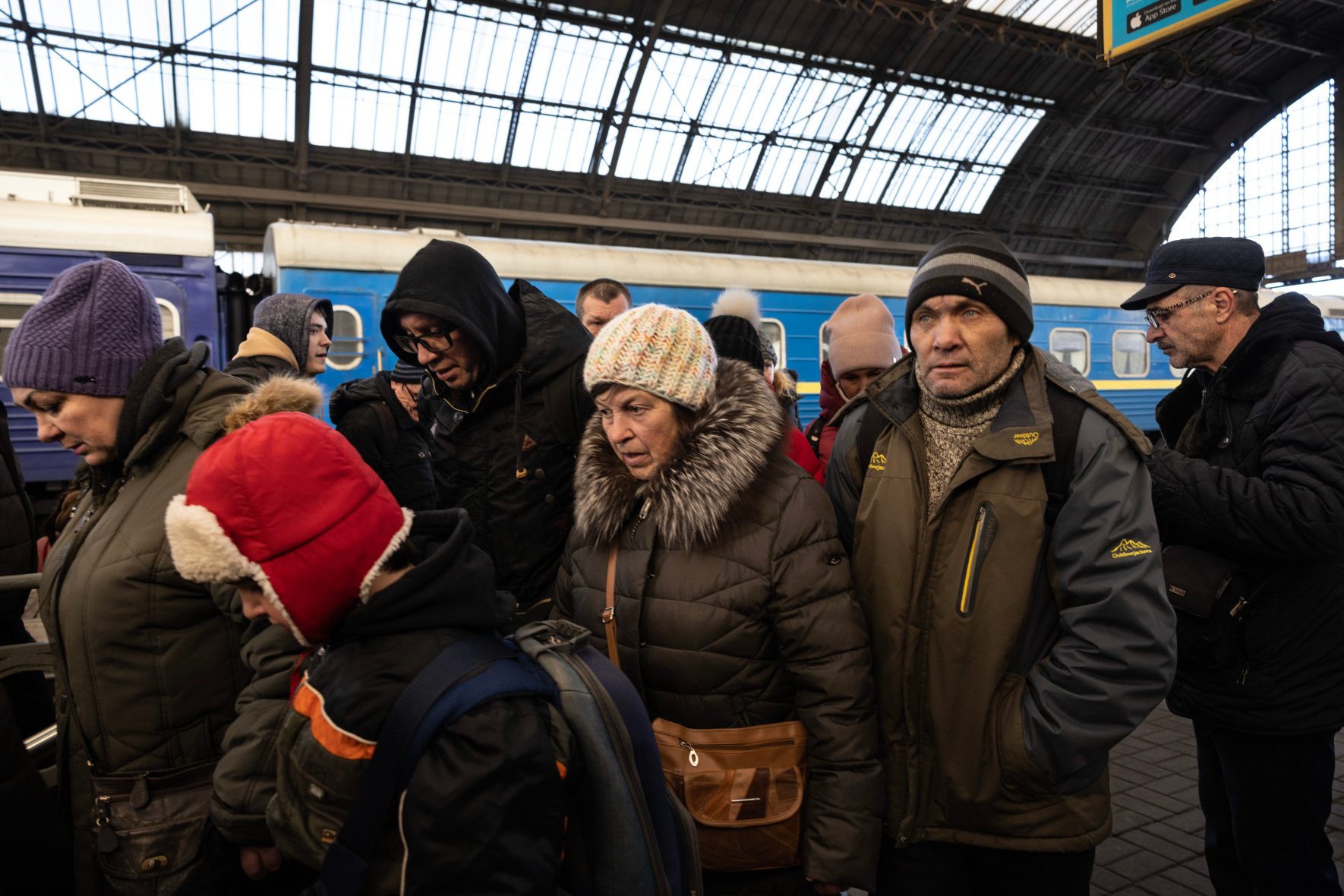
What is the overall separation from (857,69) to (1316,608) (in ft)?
73.5

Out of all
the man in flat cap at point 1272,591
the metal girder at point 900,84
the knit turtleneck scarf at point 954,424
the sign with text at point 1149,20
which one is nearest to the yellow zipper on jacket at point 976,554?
the knit turtleneck scarf at point 954,424

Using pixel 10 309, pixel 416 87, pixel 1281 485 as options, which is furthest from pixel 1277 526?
pixel 416 87

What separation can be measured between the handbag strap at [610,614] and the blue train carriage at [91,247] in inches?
303

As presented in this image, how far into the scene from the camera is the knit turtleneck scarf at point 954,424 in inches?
77.6

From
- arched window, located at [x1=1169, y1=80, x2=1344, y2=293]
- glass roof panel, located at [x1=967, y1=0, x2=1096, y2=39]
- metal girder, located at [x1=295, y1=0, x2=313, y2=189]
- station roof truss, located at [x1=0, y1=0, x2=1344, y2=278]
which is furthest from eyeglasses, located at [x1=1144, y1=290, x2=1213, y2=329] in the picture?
arched window, located at [x1=1169, y1=80, x2=1344, y2=293]

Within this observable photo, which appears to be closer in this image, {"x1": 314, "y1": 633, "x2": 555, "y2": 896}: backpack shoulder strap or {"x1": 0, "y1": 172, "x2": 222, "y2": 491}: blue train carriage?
{"x1": 314, "y1": 633, "x2": 555, "y2": 896}: backpack shoulder strap

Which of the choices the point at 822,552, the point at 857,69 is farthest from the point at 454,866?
the point at 857,69

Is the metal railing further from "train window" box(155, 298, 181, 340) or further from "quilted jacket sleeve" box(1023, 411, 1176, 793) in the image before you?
"train window" box(155, 298, 181, 340)

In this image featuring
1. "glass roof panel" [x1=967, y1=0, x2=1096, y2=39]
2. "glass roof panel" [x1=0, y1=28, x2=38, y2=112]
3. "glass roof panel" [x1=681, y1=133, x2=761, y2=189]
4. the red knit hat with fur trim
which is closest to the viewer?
the red knit hat with fur trim

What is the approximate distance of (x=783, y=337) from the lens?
1120 cm

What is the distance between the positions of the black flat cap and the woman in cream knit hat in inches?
57.0

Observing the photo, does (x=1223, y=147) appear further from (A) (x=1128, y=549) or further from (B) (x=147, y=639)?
(B) (x=147, y=639)

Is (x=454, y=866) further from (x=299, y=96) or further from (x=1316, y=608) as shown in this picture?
(x=299, y=96)

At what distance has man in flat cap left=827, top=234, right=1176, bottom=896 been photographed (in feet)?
5.77
